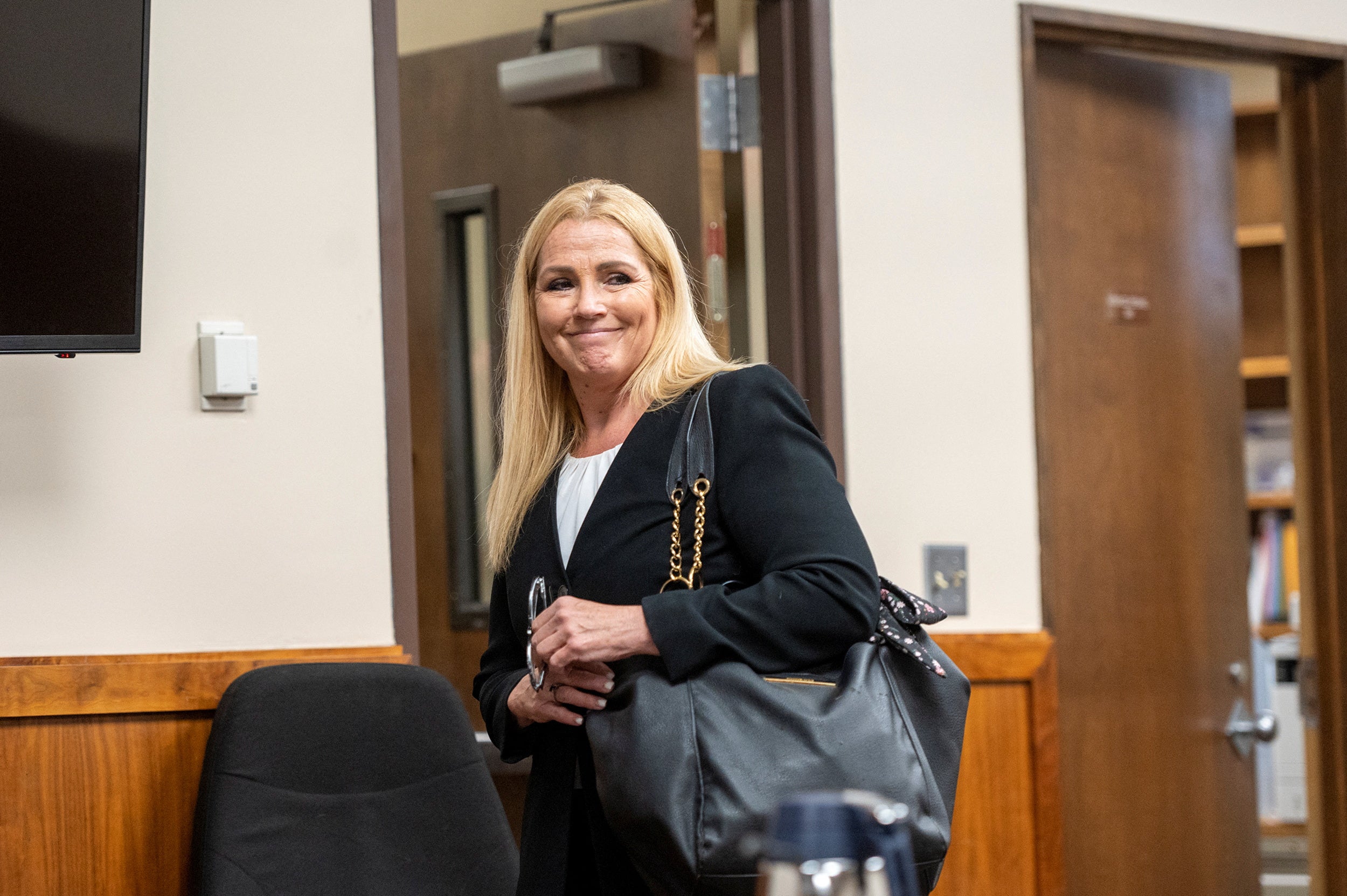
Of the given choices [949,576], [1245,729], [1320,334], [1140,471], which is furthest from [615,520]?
[1320,334]

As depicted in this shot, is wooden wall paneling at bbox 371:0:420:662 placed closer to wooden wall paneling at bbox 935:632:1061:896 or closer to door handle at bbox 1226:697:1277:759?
wooden wall paneling at bbox 935:632:1061:896

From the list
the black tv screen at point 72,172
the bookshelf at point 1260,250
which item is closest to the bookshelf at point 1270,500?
the bookshelf at point 1260,250

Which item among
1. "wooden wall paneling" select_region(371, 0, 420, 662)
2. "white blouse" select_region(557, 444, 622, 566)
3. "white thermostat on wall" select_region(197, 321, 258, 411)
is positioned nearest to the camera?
"white blouse" select_region(557, 444, 622, 566)

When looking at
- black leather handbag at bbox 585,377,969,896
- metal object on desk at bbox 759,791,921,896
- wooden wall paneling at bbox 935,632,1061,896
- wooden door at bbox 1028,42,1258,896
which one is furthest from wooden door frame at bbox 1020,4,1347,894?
metal object on desk at bbox 759,791,921,896

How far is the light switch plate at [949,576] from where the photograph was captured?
98.0 inches

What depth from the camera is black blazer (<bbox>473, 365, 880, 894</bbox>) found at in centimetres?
119

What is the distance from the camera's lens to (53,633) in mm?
1961

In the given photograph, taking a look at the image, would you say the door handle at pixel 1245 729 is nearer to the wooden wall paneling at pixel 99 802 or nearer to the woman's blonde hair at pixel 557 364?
the woman's blonde hair at pixel 557 364

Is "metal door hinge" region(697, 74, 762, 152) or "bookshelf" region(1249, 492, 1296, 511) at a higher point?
"metal door hinge" region(697, 74, 762, 152)

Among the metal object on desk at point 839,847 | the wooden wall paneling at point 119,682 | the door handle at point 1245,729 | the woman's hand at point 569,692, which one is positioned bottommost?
the door handle at point 1245,729

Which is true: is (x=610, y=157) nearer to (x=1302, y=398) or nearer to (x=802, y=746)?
(x=1302, y=398)

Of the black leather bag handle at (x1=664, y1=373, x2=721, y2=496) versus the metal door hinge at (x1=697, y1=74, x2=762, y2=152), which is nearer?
the black leather bag handle at (x1=664, y1=373, x2=721, y2=496)

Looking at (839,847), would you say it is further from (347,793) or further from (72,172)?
(72,172)

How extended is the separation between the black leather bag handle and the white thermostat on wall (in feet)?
3.29
